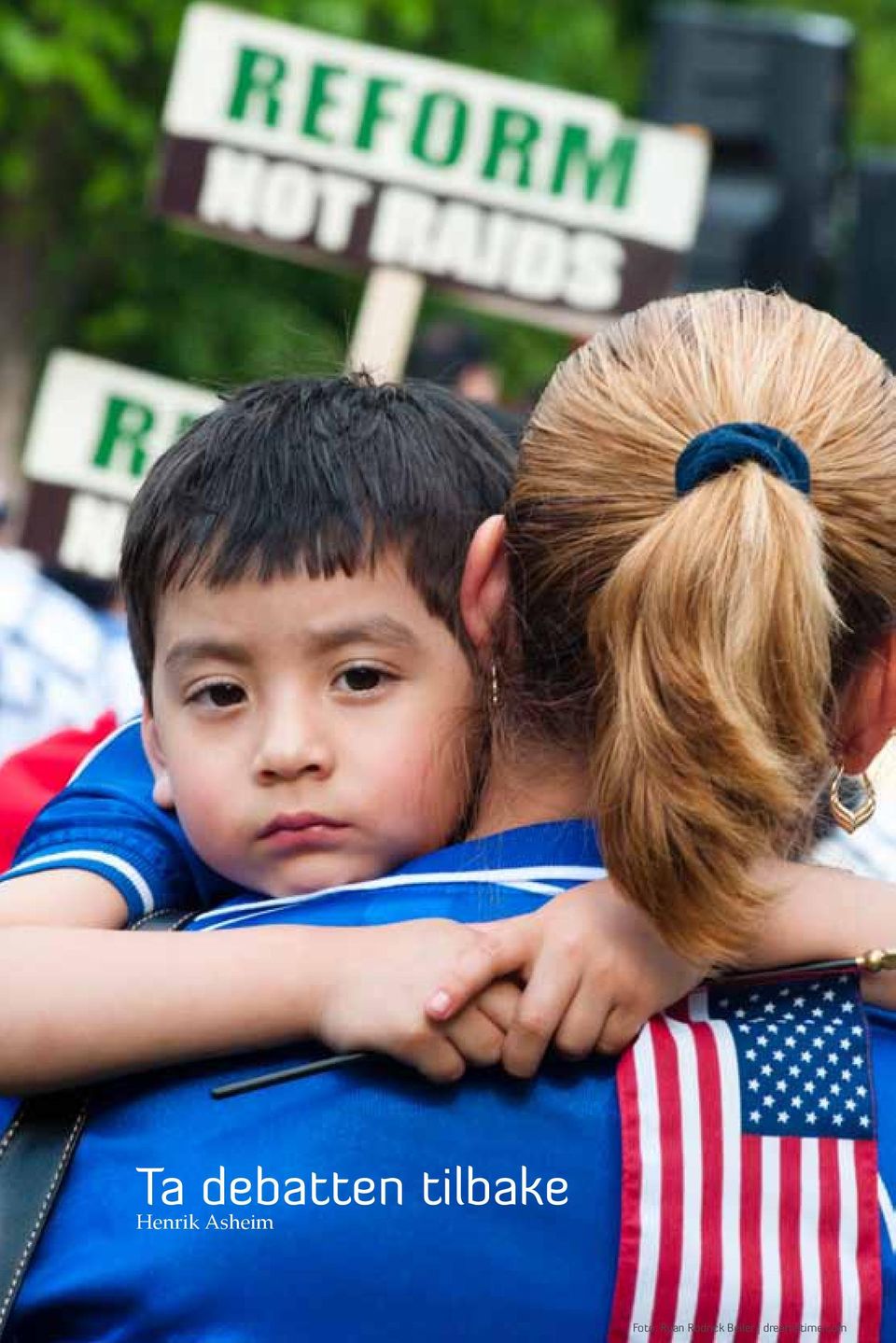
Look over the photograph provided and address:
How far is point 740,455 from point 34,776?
3.03 feet

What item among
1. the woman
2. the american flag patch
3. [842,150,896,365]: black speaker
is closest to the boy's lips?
the woman

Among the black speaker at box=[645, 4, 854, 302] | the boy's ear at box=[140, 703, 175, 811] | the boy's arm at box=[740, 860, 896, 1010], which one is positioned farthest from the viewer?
the black speaker at box=[645, 4, 854, 302]

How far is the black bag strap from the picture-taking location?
161 cm

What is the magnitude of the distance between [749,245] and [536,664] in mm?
6150

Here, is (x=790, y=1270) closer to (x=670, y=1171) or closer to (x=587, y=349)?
(x=670, y=1171)

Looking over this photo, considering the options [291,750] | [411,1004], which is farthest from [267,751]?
[411,1004]

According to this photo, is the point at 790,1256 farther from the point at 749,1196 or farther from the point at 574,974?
the point at 574,974

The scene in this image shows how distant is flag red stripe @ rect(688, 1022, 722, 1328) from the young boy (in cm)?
15

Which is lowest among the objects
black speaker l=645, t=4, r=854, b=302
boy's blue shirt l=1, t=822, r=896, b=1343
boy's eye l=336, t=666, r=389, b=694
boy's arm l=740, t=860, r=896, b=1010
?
boy's blue shirt l=1, t=822, r=896, b=1343

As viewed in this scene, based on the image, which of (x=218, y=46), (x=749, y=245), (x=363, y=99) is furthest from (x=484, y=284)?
(x=749, y=245)

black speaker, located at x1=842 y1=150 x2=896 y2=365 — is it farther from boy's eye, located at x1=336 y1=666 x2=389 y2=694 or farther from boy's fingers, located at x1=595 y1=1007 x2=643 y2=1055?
boy's fingers, located at x1=595 y1=1007 x2=643 y2=1055

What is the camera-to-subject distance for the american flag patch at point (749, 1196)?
5.16 ft

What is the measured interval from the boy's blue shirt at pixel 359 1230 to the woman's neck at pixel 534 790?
0.22m

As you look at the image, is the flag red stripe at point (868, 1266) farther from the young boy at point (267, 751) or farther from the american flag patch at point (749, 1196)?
the young boy at point (267, 751)
